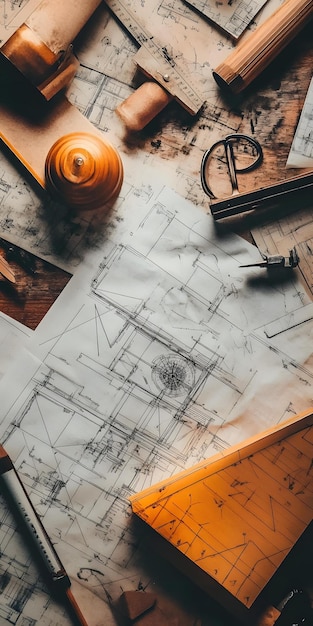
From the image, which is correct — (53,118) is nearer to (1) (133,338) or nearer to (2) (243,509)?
(1) (133,338)

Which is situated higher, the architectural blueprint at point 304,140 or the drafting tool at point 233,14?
the drafting tool at point 233,14

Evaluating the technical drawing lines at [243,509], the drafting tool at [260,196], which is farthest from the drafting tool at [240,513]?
the drafting tool at [260,196]

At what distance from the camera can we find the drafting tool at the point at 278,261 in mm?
1118

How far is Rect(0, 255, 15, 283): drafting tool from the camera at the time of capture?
3.67ft

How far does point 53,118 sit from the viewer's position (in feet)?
3.69

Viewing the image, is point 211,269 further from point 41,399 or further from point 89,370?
point 41,399

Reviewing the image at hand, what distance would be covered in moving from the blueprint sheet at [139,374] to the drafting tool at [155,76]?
0.14m

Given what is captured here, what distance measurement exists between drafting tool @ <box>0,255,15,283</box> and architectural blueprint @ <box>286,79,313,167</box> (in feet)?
1.98

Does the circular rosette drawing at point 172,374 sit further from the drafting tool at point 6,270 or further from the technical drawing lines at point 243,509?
the drafting tool at point 6,270

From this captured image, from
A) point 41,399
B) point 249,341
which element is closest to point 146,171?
point 249,341

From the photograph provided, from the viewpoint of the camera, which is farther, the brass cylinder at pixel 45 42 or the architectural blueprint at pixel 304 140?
the architectural blueprint at pixel 304 140

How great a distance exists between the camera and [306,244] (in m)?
1.15

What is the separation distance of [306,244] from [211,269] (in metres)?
0.20

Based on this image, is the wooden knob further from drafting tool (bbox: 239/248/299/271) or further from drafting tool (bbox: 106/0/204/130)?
drafting tool (bbox: 239/248/299/271)
